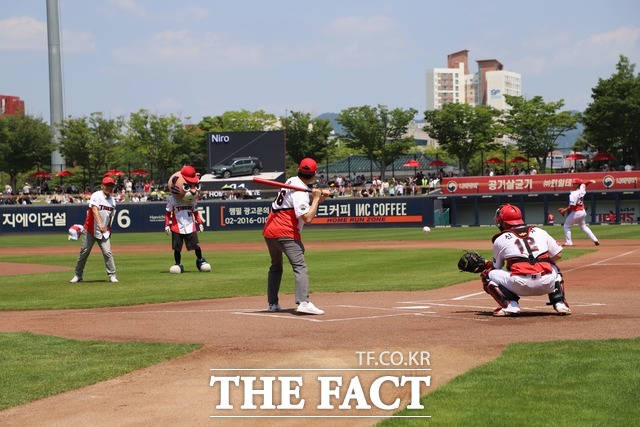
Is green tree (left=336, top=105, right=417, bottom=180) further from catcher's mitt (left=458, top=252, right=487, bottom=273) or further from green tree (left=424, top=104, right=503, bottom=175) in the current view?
catcher's mitt (left=458, top=252, right=487, bottom=273)

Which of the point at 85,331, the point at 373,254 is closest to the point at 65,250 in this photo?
the point at 373,254

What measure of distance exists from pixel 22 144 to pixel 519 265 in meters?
75.6

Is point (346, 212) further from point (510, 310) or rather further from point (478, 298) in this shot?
point (510, 310)

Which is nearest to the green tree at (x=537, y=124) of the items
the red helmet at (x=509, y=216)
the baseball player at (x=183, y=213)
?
the baseball player at (x=183, y=213)

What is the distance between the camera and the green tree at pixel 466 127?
3103 inches

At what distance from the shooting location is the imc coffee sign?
51.9m

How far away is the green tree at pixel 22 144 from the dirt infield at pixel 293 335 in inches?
2769

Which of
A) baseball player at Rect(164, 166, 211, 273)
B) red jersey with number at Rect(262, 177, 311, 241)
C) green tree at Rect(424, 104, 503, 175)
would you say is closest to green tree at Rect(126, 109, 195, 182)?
green tree at Rect(424, 104, 503, 175)

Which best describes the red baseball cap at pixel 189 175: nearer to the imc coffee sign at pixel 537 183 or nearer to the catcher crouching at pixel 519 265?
the catcher crouching at pixel 519 265

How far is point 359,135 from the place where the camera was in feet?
270

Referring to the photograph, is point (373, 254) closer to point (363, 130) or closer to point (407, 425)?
point (407, 425)

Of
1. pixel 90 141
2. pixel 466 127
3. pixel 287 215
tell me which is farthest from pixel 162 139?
pixel 287 215

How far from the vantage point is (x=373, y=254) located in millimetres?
28031

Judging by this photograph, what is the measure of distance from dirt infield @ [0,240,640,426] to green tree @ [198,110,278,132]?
83.9m
